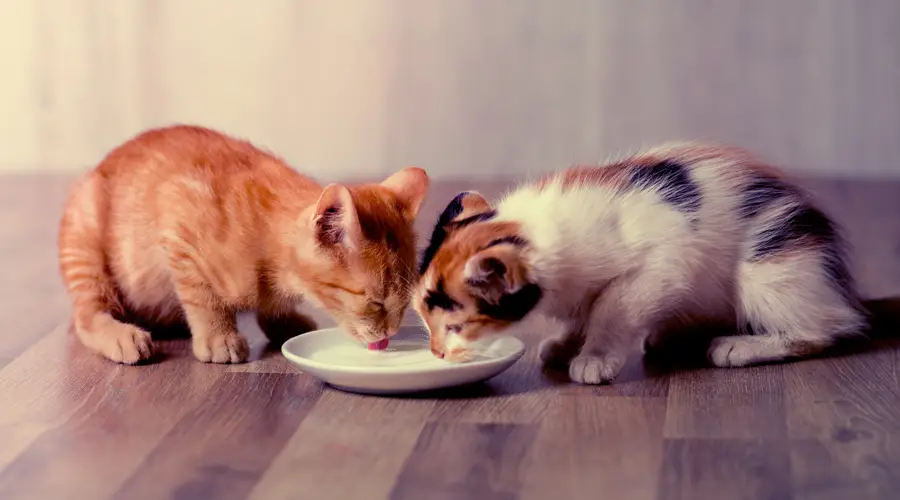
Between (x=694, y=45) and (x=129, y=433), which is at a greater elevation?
(x=694, y=45)

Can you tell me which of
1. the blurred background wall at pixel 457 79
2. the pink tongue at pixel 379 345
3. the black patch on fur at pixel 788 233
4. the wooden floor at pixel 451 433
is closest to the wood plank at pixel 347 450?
the wooden floor at pixel 451 433

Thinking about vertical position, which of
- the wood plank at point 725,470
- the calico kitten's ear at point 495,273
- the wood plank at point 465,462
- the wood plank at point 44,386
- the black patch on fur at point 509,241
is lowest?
the wood plank at point 44,386

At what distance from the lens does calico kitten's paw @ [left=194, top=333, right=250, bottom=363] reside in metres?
2.59

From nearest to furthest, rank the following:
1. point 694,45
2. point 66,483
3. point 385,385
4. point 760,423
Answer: point 66,483 < point 760,423 < point 385,385 < point 694,45

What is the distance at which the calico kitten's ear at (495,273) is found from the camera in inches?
86.7

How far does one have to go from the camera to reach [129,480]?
198cm

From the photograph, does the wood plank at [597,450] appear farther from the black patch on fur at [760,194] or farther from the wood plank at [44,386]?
the wood plank at [44,386]

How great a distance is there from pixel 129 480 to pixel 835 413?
1.19 metres

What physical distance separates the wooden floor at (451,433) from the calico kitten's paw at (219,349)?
0.02 m

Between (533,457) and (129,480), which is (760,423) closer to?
(533,457)

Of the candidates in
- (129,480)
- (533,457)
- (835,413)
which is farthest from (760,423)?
(129,480)

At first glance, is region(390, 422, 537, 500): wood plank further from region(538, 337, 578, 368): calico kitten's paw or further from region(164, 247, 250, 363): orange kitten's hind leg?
region(164, 247, 250, 363): orange kitten's hind leg

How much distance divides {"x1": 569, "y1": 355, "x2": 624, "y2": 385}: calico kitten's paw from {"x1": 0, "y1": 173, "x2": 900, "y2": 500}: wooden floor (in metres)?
0.03

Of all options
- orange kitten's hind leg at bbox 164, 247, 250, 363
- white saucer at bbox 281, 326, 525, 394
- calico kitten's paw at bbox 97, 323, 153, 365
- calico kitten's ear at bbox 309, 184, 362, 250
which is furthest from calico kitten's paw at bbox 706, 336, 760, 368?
calico kitten's paw at bbox 97, 323, 153, 365
